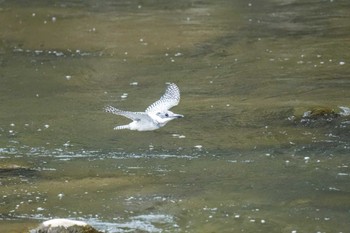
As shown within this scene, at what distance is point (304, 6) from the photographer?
17.4 meters

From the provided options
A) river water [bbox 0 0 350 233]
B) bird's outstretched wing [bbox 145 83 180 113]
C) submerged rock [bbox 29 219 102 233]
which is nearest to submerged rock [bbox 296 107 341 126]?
river water [bbox 0 0 350 233]

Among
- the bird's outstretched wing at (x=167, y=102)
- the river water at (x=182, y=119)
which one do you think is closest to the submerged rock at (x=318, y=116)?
the river water at (x=182, y=119)

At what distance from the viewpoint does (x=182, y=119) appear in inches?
434

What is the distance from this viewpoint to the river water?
8.02m

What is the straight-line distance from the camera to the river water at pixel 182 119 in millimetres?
8016

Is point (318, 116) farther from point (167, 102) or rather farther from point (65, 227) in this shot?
point (65, 227)

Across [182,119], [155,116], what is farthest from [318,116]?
[155,116]

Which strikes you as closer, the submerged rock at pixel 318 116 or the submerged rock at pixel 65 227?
the submerged rock at pixel 65 227

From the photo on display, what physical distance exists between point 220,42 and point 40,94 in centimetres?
352

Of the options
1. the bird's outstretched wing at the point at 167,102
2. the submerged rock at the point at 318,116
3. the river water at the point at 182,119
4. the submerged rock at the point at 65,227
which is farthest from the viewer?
the submerged rock at the point at 318,116

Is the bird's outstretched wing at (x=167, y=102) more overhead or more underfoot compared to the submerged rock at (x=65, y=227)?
more overhead

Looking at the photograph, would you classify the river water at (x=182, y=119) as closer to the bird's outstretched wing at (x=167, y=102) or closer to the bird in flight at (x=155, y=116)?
the bird in flight at (x=155, y=116)

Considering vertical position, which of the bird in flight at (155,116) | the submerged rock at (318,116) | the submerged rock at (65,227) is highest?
the bird in flight at (155,116)

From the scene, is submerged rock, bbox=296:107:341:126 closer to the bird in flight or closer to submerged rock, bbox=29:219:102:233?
the bird in flight
